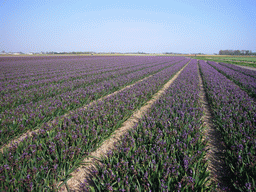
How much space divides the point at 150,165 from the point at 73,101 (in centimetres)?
544

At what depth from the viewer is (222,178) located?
3.00 meters

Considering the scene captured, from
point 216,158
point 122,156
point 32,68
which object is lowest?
point 216,158

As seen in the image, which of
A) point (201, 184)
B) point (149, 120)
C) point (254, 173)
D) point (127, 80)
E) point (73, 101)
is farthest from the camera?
point (127, 80)

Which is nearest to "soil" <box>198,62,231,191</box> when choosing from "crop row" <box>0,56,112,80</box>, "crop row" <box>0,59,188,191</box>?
"crop row" <box>0,59,188,191</box>

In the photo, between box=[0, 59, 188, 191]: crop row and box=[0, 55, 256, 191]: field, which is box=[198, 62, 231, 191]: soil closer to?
box=[0, 55, 256, 191]: field

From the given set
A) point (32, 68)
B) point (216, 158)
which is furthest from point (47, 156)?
point (32, 68)

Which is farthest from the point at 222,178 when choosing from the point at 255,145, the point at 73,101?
the point at 73,101

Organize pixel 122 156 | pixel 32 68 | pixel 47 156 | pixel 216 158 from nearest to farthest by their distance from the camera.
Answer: pixel 47 156 → pixel 122 156 → pixel 216 158 → pixel 32 68

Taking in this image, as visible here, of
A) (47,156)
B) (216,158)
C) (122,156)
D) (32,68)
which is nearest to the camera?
(47,156)

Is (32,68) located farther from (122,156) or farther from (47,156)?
(122,156)

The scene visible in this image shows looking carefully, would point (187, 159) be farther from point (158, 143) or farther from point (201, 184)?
point (158, 143)

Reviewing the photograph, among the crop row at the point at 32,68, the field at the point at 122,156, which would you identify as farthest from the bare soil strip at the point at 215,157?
the crop row at the point at 32,68

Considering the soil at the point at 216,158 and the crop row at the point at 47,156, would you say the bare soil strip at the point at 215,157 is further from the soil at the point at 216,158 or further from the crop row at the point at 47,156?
the crop row at the point at 47,156

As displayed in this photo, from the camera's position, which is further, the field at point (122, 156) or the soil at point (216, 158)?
the soil at point (216, 158)
